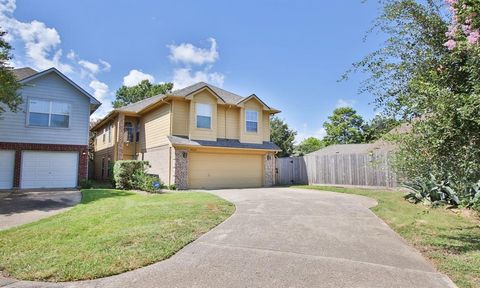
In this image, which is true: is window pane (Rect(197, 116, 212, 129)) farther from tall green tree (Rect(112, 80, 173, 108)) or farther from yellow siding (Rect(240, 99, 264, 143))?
tall green tree (Rect(112, 80, 173, 108))

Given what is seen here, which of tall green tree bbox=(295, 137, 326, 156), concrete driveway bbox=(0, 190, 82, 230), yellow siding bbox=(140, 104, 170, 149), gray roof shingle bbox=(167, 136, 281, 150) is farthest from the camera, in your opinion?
tall green tree bbox=(295, 137, 326, 156)

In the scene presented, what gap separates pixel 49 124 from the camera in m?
16.9

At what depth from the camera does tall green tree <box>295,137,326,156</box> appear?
52188mm

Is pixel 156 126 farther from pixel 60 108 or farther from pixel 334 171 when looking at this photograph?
pixel 334 171

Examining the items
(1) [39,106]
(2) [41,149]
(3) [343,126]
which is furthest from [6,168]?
(3) [343,126]

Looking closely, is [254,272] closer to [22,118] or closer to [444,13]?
[444,13]

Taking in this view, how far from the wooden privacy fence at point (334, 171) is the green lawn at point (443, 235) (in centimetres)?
501

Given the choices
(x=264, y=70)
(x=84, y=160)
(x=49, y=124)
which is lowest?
(x=84, y=160)

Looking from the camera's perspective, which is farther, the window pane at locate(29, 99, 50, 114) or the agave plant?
the window pane at locate(29, 99, 50, 114)

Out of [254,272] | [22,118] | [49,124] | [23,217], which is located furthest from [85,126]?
[254,272]

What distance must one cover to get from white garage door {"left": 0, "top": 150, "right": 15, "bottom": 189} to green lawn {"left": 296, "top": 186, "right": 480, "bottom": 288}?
1761 cm

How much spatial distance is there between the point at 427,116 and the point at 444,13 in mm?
2343

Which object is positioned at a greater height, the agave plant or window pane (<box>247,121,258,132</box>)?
window pane (<box>247,121,258,132</box>)

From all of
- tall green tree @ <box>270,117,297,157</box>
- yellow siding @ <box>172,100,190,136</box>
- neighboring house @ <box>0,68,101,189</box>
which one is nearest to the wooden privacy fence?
yellow siding @ <box>172,100,190,136</box>
